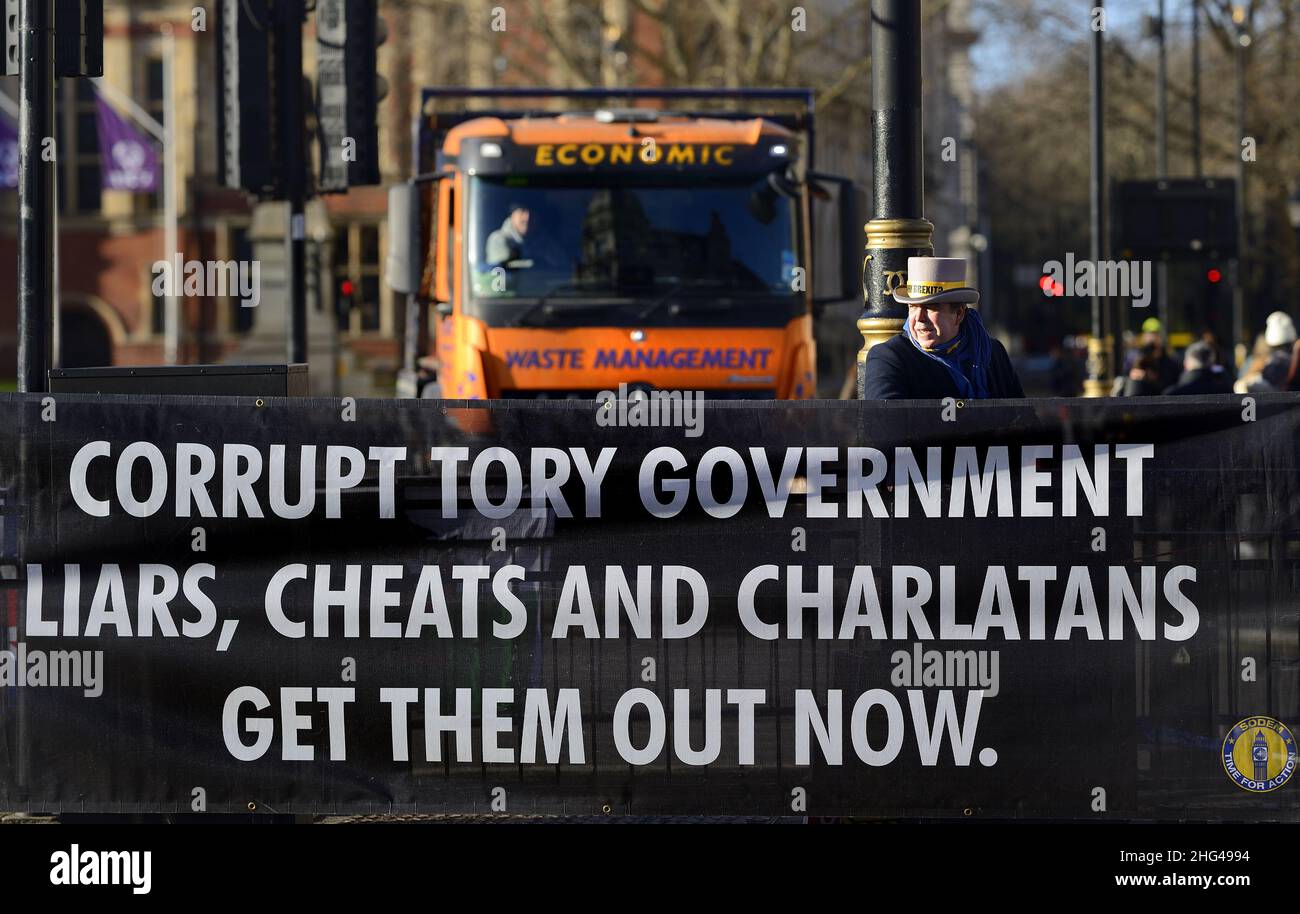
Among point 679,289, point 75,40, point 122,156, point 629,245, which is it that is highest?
point 122,156

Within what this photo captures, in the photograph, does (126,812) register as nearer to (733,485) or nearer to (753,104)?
(733,485)

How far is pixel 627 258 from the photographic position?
13742 millimetres

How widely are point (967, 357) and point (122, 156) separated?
36119 mm

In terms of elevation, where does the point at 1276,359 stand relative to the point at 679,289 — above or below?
below

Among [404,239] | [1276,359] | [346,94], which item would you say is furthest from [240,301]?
[404,239]

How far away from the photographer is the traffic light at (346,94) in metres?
14.5

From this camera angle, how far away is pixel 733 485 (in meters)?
6.15

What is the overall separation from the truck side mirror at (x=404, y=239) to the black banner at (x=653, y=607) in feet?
26.4

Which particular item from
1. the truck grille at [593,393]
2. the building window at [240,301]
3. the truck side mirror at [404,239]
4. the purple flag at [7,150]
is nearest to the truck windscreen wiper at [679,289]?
the truck grille at [593,393]

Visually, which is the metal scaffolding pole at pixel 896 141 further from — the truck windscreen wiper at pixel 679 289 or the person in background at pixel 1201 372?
the person in background at pixel 1201 372

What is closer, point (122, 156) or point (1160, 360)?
point (1160, 360)

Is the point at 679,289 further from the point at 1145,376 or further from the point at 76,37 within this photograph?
the point at 1145,376
